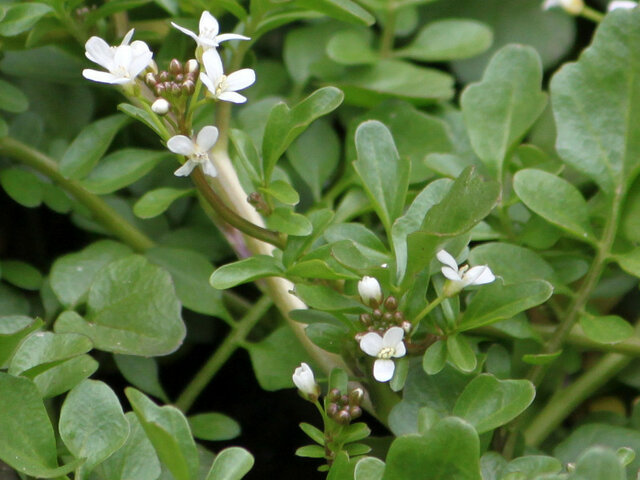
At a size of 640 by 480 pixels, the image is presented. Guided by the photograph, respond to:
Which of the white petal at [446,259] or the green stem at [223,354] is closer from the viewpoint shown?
the white petal at [446,259]

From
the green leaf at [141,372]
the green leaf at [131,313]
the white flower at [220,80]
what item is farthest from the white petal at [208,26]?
the green leaf at [141,372]

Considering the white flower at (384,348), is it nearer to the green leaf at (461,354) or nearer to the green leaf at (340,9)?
the green leaf at (461,354)

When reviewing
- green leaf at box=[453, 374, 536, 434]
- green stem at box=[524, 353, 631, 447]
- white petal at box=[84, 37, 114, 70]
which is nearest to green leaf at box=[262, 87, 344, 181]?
white petal at box=[84, 37, 114, 70]

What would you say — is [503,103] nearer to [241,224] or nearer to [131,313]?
[241,224]

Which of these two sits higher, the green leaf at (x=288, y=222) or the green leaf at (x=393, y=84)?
the green leaf at (x=288, y=222)

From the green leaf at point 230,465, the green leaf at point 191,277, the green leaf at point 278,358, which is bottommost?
the green leaf at point 278,358
